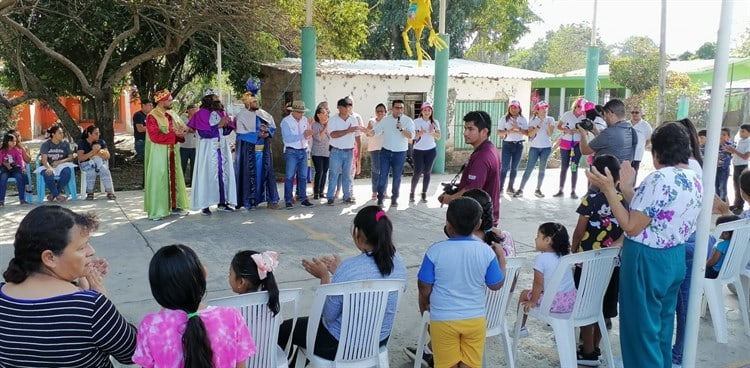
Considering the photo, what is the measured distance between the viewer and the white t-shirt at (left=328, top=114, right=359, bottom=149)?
9.10 m

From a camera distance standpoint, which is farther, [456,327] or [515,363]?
[515,363]

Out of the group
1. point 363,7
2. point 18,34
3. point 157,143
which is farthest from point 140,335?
point 18,34

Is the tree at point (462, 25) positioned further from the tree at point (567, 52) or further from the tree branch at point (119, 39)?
the tree at point (567, 52)

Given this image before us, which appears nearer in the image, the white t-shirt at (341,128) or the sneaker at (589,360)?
the sneaker at (589,360)

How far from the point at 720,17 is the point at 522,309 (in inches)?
78.7

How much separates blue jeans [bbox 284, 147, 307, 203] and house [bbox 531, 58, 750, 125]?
1180 cm

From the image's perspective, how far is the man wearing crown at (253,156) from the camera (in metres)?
8.40

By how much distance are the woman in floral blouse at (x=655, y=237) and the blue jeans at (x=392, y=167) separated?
5703mm

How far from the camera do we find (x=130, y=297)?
5.07 m

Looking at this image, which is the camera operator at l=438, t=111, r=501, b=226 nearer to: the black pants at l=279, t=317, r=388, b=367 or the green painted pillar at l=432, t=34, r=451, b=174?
the black pants at l=279, t=317, r=388, b=367

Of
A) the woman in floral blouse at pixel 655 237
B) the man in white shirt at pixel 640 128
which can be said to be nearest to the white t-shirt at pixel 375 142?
the man in white shirt at pixel 640 128

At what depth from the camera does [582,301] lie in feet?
12.3

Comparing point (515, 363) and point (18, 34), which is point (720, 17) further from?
point (18, 34)

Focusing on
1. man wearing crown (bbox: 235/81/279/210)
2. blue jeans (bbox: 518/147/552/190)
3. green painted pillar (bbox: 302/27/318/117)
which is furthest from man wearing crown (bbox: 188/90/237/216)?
blue jeans (bbox: 518/147/552/190)
